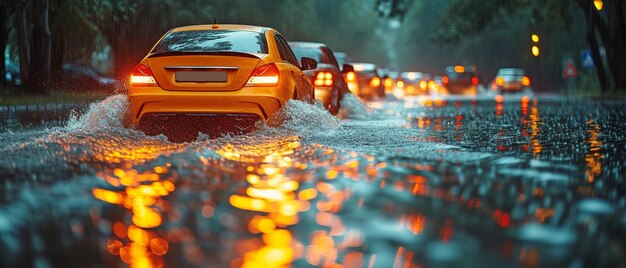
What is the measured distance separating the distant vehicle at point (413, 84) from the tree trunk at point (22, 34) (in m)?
25.1

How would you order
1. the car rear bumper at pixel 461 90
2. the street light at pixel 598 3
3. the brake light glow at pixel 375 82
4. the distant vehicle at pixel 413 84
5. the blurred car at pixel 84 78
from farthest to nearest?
1. the car rear bumper at pixel 461 90
2. the distant vehicle at pixel 413 84
3. the brake light glow at pixel 375 82
4. the street light at pixel 598 3
5. the blurred car at pixel 84 78

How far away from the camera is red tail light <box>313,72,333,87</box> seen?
630 inches

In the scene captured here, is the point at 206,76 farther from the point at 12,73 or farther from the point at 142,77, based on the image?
the point at 12,73

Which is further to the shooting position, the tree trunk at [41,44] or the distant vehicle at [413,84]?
the distant vehicle at [413,84]

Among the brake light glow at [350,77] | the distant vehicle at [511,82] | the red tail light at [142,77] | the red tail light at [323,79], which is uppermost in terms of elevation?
the red tail light at [142,77]

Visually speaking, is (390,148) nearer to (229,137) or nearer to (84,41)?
(229,137)

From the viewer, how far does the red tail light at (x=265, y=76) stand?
9758 mm

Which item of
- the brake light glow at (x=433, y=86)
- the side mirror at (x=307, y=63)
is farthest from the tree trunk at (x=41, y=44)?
the brake light glow at (x=433, y=86)

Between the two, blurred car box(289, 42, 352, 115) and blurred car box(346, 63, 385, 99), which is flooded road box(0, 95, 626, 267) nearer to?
blurred car box(289, 42, 352, 115)

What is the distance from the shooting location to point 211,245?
Answer: 4.31 metres

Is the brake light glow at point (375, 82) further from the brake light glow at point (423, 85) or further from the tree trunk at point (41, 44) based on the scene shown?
the brake light glow at point (423, 85)

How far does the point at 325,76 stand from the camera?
53.1 ft

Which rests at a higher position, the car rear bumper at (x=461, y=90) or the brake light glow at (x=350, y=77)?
the brake light glow at (x=350, y=77)

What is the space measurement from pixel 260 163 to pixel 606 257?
146 inches
